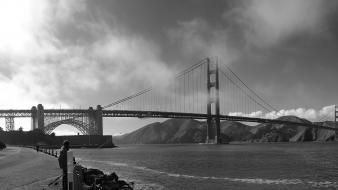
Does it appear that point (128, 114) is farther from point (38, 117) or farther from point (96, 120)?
point (38, 117)

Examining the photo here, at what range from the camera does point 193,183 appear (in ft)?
95.0

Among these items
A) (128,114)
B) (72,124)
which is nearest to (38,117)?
(72,124)

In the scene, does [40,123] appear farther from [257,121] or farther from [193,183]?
[193,183]

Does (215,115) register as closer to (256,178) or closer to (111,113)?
(111,113)

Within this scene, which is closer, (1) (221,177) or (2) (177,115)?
(1) (221,177)

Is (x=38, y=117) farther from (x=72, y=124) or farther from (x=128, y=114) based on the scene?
(x=128, y=114)

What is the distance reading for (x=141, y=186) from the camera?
88.3ft

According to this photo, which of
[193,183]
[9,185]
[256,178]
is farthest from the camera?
[256,178]

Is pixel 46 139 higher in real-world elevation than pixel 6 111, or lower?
lower

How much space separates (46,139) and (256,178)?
11389cm

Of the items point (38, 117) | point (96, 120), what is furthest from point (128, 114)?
point (38, 117)

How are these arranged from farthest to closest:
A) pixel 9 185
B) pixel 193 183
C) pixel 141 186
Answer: pixel 193 183 → pixel 141 186 → pixel 9 185

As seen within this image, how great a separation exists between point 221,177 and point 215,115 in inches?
4514

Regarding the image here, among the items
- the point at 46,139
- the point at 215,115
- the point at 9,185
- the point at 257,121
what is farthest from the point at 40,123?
the point at 9,185
